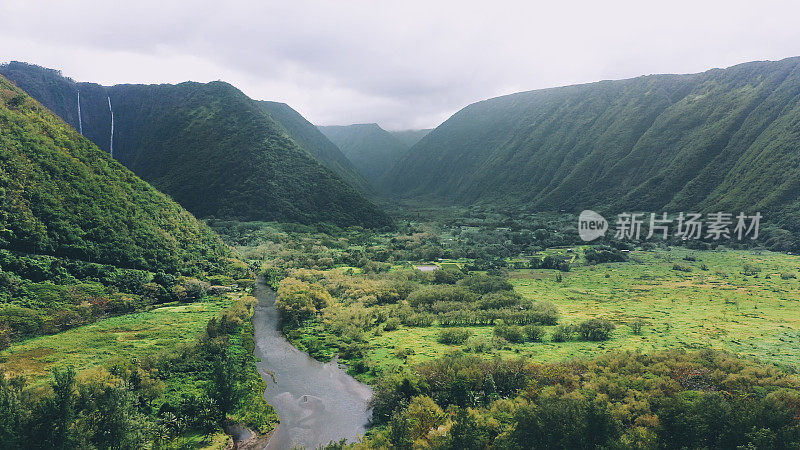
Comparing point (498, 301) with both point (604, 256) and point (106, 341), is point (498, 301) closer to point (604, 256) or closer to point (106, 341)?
point (106, 341)

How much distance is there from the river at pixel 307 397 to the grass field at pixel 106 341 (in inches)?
538

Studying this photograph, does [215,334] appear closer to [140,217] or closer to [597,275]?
[140,217]

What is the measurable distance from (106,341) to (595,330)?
78.8 m

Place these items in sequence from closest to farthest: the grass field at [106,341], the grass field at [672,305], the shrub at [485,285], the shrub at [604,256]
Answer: the grass field at [106,341]
the grass field at [672,305]
the shrub at [485,285]
the shrub at [604,256]

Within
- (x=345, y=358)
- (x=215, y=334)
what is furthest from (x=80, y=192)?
(x=345, y=358)

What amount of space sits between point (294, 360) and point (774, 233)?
561ft

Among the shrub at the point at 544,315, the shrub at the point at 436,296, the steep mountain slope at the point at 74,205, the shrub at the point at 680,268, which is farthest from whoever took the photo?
the shrub at the point at 680,268

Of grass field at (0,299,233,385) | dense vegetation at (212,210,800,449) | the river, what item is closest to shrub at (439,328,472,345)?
dense vegetation at (212,210,800,449)

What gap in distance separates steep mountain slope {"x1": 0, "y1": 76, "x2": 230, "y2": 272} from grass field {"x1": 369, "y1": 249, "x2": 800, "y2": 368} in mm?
57989

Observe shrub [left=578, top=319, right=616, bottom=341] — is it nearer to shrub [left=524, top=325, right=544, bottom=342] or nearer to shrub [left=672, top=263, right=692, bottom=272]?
shrub [left=524, top=325, right=544, bottom=342]

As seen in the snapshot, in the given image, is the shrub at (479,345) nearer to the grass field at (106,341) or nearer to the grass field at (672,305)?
the grass field at (672,305)

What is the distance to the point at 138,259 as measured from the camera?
87.9 metres

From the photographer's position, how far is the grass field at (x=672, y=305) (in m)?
65.0

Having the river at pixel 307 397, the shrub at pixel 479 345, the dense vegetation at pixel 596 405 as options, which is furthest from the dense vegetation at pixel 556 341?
the river at pixel 307 397
